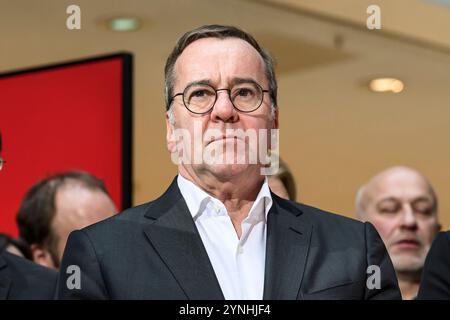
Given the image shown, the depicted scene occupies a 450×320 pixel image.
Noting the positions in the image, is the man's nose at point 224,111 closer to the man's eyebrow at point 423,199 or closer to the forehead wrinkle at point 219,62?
the forehead wrinkle at point 219,62

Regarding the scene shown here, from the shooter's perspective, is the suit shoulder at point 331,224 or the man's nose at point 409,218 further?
the man's nose at point 409,218

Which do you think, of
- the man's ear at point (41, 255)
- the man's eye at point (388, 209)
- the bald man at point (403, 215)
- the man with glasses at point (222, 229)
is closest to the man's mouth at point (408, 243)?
the bald man at point (403, 215)

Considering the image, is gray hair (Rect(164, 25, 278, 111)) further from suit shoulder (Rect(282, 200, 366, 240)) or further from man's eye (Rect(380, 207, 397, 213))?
man's eye (Rect(380, 207, 397, 213))

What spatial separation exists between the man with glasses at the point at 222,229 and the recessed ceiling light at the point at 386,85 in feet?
6.52

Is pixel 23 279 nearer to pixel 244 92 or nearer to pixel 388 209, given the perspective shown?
pixel 244 92

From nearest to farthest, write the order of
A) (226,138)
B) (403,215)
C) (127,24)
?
(226,138)
(403,215)
(127,24)

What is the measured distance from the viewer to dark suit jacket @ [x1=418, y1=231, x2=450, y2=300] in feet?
6.57

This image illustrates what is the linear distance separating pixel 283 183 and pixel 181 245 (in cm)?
115

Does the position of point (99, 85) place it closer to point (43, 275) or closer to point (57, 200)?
point (57, 200)

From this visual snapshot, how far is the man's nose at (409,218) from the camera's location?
10.1ft

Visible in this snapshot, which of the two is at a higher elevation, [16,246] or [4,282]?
[16,246]

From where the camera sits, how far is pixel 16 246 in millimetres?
2867

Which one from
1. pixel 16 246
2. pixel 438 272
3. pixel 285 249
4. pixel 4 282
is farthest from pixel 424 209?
pixel 285 249

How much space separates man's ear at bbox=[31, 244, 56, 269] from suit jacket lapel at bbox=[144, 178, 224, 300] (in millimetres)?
1309
